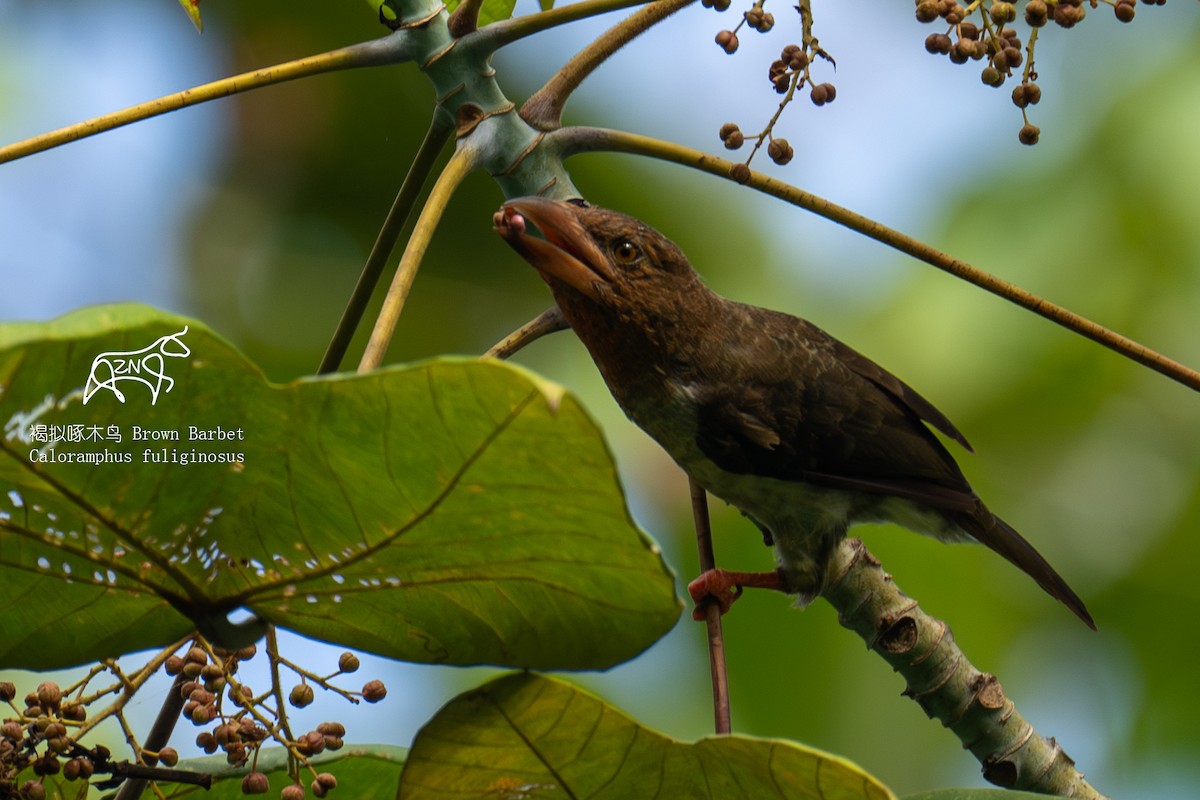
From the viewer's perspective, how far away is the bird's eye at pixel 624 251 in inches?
77.8

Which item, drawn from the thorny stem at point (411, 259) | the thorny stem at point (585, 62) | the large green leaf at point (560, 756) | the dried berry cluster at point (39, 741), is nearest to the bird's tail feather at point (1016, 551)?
the thorny stem at point (585, 62)

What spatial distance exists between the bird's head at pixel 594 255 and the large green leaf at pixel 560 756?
0.75 meters

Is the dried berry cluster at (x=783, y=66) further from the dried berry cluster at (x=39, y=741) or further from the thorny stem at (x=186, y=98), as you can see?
the dried berry cluster at (x=39, y=741)

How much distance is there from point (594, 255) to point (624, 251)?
0.10 metres

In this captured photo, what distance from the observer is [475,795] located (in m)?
1.20

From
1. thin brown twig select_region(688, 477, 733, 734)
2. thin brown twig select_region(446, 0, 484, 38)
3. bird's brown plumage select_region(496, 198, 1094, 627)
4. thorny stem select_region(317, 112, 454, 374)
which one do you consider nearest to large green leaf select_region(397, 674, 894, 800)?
thin brown twig select_region(688, 477, 733, 734)

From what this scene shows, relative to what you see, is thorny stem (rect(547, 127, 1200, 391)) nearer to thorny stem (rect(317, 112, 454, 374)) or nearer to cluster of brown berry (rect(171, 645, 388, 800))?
thorny stem (rect(317, 112, 454, 374))

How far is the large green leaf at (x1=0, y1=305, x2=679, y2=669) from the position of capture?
93 centimetres

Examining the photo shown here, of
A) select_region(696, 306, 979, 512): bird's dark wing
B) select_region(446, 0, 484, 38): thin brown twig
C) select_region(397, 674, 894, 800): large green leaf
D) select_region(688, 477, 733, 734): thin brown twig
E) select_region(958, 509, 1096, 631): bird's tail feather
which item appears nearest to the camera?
select_region(397, 674, 894, 800): large green leaf

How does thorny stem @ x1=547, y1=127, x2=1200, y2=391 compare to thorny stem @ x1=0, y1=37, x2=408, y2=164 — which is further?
thorny stem @ x1=547, y1=127, x2=1200, y2=391

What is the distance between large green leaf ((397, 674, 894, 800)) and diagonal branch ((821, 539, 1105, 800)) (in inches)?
27.9

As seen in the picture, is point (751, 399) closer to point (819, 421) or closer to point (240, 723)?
point (819, 421)

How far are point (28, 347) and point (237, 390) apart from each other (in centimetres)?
17

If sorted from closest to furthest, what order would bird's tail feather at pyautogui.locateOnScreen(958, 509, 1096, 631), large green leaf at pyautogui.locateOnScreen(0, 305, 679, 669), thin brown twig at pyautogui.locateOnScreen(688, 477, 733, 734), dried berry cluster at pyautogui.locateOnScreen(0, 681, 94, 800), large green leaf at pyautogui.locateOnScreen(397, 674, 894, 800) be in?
large green leaf at pyautogui.locateOnScreen(0, 305, 679, 669), large green leaf at pyautogui.locateOnScreen(397, 674, 894, 800), dried berry cluster at pyautogui.locateOnScreen(0, 681, 94, 800), thin brown twig at pyautogui.locateOnScreen(688, 477, 733, 734), bird's tail feather at pyautogui.locateOnScreen(958, 509, 1096, 631)
